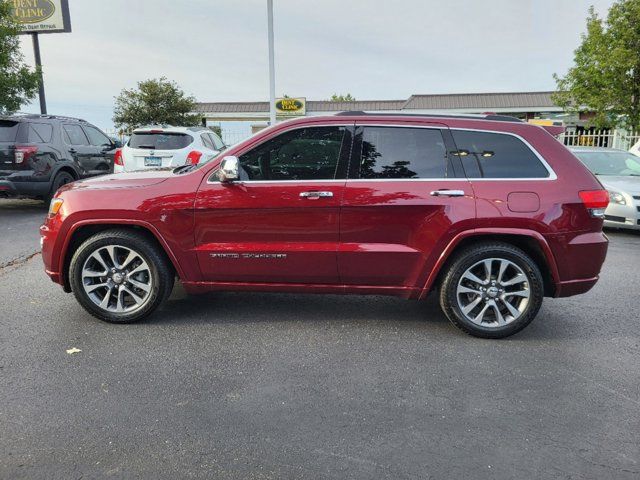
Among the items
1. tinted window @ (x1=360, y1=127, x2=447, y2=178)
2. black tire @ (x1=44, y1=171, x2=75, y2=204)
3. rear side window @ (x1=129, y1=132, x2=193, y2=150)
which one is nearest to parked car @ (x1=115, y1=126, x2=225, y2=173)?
rear side window @ (x1=129, y1=132, x2=193, y2=150)

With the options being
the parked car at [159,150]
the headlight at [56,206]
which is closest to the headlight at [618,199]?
Result: the parked car at [159,150]

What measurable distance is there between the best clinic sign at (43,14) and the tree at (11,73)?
18.9 feet

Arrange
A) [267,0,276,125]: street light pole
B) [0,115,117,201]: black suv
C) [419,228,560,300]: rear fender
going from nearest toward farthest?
1. [419,228,560,300]: rear fender
2. [0,115,117,201]: black suv
3. [267,0,276,125]: street light pole

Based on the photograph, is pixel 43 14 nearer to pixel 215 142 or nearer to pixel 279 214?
pixel 215 142

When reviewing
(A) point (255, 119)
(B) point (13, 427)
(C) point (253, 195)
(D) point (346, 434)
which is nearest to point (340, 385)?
(D) point (346, 434)

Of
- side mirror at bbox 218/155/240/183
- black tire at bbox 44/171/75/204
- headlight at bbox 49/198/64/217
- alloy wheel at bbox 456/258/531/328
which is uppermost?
side mirror at bbox 218/155/240/183

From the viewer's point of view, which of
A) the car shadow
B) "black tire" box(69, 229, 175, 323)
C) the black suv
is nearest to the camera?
"black tire" box(69, 229, 175, 323)

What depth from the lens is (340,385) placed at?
3324 mm

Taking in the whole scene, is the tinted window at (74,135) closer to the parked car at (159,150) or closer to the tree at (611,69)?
the parked car at (159,150)

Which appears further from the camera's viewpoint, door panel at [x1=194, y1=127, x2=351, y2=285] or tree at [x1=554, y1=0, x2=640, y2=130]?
tree at [x1=554, y1=0, x2=640, y2=130]

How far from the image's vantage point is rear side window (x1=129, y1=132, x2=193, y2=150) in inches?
385

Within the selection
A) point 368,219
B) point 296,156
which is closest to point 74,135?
point 296,156

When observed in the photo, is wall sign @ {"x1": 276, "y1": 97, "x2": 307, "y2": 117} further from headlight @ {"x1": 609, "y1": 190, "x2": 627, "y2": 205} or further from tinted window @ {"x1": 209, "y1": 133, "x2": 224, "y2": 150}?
headlight @ {"x1": 609, "y1": 190, "x2": 627, "y2": 205}

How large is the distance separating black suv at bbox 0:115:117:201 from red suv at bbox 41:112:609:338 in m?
5.96
